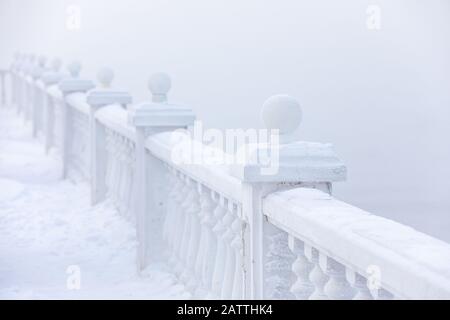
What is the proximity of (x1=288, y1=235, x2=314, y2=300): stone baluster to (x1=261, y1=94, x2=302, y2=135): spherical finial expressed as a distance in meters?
0.36

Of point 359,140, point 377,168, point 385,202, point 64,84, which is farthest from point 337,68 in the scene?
point 64,84

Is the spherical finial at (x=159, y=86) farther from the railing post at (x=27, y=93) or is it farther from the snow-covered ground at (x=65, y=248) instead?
the railing post at (x=27, y=93)

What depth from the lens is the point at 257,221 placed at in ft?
10.3

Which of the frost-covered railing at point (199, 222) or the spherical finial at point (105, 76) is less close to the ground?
the spherical finial at point (105, 76)

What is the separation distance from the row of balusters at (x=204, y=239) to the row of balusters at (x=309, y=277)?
0.24 m

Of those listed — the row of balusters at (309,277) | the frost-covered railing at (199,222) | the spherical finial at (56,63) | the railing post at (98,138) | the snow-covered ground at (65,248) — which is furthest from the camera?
the spherical finial at (56,63)

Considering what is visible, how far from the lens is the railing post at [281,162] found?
298cm

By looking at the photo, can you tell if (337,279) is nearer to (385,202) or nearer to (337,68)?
(385,202)

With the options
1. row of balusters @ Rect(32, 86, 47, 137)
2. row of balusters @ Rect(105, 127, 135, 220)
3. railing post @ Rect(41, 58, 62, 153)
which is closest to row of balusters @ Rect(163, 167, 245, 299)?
row of balusters @ Rect(105, 127, 135, 220)

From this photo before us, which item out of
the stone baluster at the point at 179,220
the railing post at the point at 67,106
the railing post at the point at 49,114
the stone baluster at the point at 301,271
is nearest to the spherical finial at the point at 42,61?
the railing post at the point at 49,114

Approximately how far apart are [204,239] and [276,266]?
109cm

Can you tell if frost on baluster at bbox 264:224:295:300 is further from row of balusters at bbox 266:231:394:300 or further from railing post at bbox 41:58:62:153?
railing post at bbox 41:58:62:153
